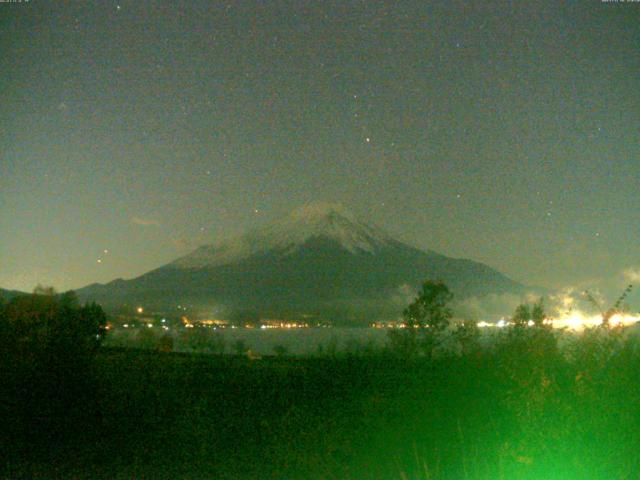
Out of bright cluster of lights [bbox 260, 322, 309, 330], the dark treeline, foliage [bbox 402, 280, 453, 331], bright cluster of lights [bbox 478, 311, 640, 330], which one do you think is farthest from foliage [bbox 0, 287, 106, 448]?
bright cluster of lights [bbox 260, 322, 309, 330]

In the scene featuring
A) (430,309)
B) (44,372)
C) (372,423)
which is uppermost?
(430,309)

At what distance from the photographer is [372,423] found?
11.6m

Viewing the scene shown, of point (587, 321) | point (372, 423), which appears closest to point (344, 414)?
point (372, 423)

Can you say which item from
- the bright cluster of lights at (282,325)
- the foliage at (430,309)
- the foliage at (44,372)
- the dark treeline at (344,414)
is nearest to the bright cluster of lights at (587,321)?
the dark treeline at (344,414)

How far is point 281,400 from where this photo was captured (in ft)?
49.6

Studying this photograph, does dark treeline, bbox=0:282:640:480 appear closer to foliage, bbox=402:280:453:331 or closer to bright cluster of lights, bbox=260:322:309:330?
foliage, bbox=402:280:453:331

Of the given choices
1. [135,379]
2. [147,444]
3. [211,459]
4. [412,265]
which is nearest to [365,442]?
[211,459]

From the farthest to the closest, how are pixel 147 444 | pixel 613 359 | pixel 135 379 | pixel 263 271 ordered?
pixel 263 271
pixel 135 379
pixel 147 444
pixel 613 359

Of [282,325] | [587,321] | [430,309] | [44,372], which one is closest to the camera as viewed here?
[587,321]

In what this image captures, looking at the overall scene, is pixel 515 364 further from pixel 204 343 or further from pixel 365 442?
pixel 204 343

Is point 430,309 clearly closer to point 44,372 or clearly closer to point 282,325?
point 44,372

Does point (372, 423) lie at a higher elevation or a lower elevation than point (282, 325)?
lower

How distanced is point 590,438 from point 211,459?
16.9ft

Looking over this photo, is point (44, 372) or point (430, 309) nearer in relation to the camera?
point (44, 372)
